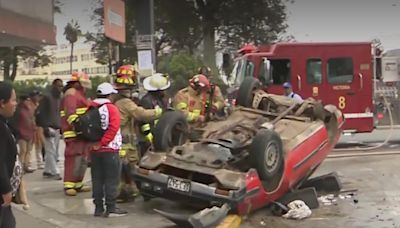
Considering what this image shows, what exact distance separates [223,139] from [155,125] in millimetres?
995

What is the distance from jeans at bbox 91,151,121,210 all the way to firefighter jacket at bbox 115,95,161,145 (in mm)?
1017

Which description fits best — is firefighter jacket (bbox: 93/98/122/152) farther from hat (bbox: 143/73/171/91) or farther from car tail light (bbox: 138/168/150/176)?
hat (bbox: 143/73/171/91)

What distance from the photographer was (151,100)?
9.16 m

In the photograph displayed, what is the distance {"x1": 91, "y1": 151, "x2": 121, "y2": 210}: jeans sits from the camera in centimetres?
779

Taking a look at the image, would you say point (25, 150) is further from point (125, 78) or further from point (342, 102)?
point (342, 102)

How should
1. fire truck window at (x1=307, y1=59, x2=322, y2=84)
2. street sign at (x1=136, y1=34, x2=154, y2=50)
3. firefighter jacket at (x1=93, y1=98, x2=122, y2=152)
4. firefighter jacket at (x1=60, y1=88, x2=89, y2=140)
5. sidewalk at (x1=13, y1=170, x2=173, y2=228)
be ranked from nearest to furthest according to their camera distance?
sidewalk at (x1=13, y1=170, x2=173, y2=228) < firefighter jacket at (x1=93, y1=98, x2=122, y2=152) < firefighter jacket at (x1=60, y1=88, x2=89, y2=140) < street sign at (x1=136, y1=34, x2=154, y2=50) < fire truck window at (x1=307, y1=59, x2=322, y2=84)

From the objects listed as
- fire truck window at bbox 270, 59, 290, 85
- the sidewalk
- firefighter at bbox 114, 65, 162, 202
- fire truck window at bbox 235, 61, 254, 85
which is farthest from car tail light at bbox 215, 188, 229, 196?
fire truck window at bbox 270, 59, 290, 85

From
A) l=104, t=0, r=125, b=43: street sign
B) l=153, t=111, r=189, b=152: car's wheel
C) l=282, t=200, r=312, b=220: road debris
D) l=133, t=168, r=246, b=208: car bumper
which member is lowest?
l=282, t=200, r=312, b=220: road debris

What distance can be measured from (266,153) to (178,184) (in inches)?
43.3

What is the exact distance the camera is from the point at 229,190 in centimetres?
741

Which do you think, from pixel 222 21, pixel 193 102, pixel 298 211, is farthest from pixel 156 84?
pixel 222 21

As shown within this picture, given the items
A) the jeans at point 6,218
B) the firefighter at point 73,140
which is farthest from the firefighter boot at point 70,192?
the jeans at point 6,218

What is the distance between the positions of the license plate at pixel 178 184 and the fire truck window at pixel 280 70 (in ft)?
30.1

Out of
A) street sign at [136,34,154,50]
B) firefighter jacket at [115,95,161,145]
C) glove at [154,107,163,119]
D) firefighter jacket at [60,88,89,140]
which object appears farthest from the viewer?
street sign at [136,34,154,50]
